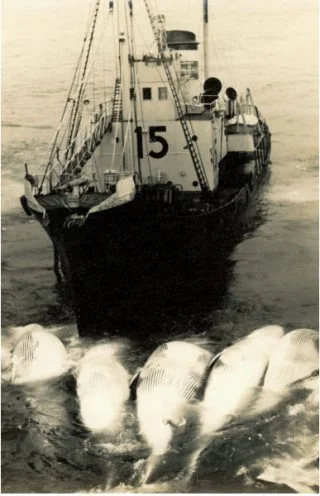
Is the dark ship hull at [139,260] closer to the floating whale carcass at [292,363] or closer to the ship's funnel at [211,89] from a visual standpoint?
the floating whale carcass at [292,363]

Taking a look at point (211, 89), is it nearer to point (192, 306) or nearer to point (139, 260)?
point (139, 260)

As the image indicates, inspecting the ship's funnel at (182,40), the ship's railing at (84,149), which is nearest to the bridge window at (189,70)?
the ship's funnel at (182,40)

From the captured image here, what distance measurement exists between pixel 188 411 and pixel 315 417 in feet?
9.85

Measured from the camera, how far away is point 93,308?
19594 millimetres

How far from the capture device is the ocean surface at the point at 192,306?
13008 mm

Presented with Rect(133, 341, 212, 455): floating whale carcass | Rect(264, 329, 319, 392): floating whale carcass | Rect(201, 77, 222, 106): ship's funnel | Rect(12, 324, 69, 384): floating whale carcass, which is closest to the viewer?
Rect(133, 341, 212, 455): floating whale carcass

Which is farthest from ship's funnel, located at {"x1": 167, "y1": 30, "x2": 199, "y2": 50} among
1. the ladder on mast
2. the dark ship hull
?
the dark ship hull

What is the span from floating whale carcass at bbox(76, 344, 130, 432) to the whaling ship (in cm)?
431

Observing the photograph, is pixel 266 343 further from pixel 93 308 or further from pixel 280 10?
pixel 280 10

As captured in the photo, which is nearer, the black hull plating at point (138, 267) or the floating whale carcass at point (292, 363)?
the floating whale carcass at point (292, 363)

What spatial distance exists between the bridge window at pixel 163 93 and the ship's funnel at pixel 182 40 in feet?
21.8

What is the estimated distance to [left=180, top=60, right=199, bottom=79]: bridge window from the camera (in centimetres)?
2709

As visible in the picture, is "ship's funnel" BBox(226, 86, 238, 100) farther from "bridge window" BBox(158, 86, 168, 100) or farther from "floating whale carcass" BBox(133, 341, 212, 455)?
"floating whale carcass" BBox(133, 341, 212, 455)

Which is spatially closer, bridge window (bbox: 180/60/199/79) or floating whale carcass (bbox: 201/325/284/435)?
floating whale carcass (bbox: 201/325/284/435)
